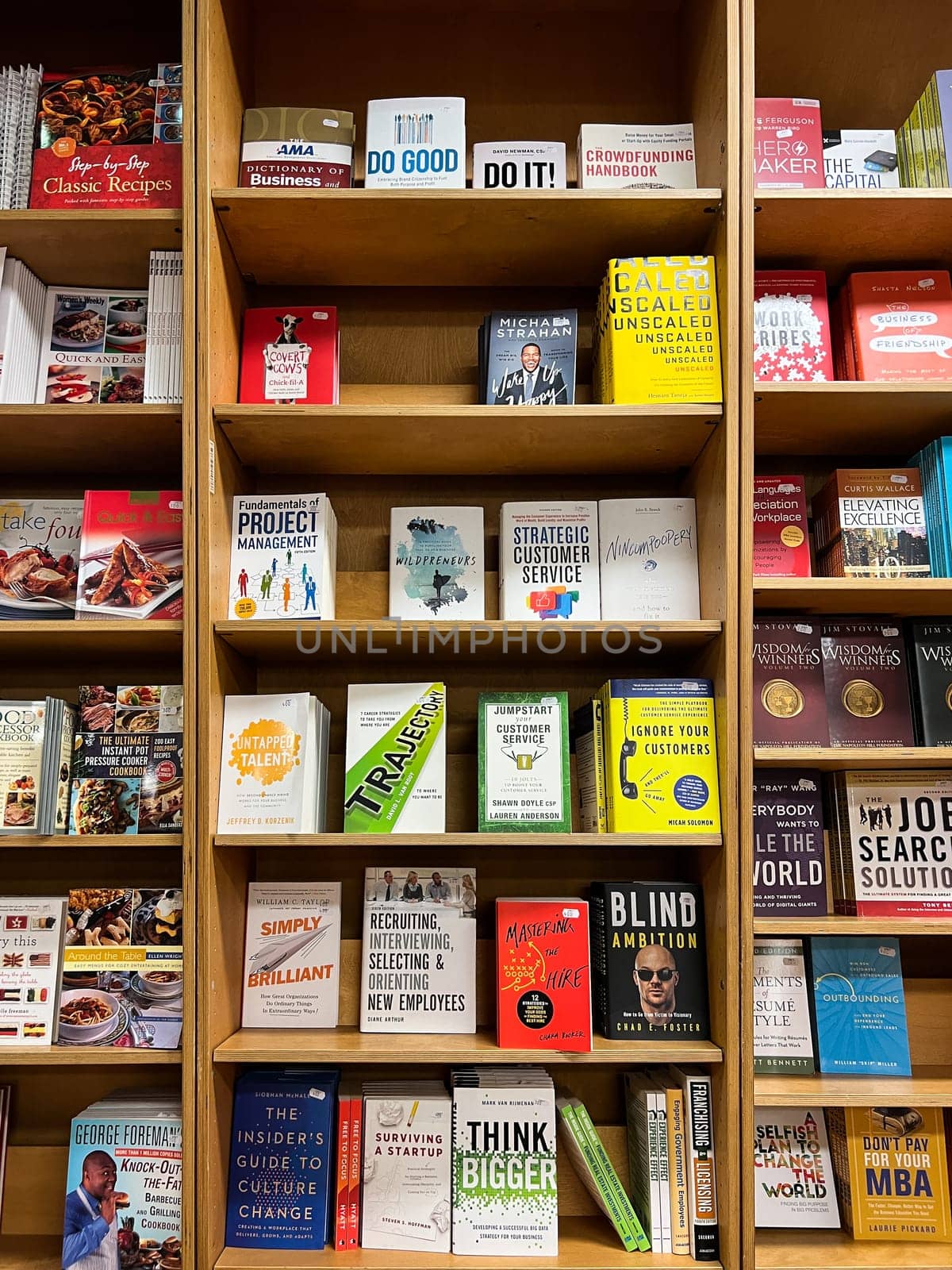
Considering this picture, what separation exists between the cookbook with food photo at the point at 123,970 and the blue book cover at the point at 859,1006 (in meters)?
1.28

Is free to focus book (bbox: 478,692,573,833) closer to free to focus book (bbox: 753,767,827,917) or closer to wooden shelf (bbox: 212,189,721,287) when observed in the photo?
free to focus book (bbox: 753,767,827,917)

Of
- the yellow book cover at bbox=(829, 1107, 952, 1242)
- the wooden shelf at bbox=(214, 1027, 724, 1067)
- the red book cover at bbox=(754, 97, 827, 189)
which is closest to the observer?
the wooden shelf at bbox=(214, 1027, 724, 1067)

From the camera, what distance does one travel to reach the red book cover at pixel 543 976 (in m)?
1.88

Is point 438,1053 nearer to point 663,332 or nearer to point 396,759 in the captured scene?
point 396,759

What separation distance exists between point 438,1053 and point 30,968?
81 cm

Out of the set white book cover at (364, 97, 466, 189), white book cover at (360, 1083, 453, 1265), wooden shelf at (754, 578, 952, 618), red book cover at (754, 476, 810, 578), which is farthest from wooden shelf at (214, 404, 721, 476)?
white book cover at (360, 1083, 453, 1265)

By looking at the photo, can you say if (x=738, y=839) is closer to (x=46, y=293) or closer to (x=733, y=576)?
(x=733, y=576)

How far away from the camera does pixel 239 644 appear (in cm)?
207

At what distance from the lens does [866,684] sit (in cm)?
210

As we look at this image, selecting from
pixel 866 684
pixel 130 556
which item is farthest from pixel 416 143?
pixel 866 684

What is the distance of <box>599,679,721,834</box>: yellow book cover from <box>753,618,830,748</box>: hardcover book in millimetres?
154

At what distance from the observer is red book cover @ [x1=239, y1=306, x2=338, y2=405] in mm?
2070

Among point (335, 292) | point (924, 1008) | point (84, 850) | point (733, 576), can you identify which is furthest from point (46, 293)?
point (924, 1008)

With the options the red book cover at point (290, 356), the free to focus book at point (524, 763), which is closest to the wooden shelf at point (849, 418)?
the free to focus book at point (524, 763)
